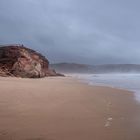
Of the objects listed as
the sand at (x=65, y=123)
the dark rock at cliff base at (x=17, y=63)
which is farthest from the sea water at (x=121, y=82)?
the dark rock at cliff base at (x=17, y=63)

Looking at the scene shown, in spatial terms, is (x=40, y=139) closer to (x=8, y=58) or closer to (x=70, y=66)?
(x=8, y=58)

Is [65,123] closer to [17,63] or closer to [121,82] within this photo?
[121,82]

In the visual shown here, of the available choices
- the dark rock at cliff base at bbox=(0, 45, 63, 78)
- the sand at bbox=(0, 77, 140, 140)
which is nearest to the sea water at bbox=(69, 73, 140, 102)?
the sand at bbox=(0, 77, 140, 140)

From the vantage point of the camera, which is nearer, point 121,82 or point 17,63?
point 121,82

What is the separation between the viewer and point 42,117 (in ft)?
15.4

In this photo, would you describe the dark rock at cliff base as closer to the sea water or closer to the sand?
the sea water

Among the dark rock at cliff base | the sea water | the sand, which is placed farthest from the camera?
the dark rock at cliff base

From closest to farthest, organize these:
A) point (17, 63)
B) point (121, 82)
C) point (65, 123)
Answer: point (65, 123)
point (121, 82)
point (17, 63)

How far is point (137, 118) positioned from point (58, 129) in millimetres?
1666

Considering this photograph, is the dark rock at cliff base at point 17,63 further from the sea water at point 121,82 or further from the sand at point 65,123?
the sand at point 65,123

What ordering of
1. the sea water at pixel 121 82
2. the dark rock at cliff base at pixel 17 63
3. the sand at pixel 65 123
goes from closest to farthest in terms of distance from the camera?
the sand at pixel 65 123 < the sea water at pixel 121 82 < the dark rock at cliff base at pixel 17 63

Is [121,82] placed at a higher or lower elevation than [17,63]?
lower

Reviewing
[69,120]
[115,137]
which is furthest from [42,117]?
[115,137]

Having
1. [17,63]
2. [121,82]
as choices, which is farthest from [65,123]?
[17,63]
